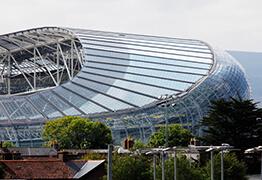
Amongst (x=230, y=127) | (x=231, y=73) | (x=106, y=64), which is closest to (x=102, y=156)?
(x=230, y=127)

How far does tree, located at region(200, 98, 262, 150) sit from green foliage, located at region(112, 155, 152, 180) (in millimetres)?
10212

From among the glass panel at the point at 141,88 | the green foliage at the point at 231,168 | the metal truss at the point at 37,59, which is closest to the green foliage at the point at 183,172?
the green foliage at the point at 231,168

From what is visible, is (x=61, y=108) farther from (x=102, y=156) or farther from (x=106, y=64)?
(x=102, y=156)

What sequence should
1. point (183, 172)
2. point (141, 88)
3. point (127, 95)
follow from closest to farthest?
point (183, 172), point (127, 95), point (141, 88)

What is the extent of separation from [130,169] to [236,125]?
13.9 metres

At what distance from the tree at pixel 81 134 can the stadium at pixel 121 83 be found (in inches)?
283

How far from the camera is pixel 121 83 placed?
10400 cm

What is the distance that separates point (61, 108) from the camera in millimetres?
99812

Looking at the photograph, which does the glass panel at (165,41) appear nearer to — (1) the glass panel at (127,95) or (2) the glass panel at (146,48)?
(2) the glass panel at (146,48)

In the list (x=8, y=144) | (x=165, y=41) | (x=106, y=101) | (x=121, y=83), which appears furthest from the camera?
Answer: (x=165, y=41)

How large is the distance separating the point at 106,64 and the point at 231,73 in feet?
59.7

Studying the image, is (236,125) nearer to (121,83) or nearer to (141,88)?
(141,88)

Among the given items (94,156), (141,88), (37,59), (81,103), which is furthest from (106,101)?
(37,59)

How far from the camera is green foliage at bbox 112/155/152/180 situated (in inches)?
2331
